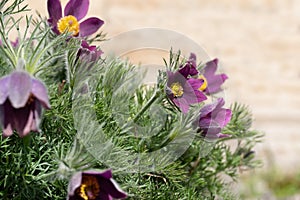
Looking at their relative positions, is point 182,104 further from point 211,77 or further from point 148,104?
point 211,77

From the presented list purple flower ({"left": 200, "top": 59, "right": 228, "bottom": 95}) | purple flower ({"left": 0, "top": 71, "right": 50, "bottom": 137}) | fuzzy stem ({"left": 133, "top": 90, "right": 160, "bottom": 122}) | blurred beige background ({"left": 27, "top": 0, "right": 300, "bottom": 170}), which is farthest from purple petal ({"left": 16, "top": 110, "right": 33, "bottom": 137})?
blurred beige background ({"left": 27, "top": 0, "right": 300, "bottom": 170})

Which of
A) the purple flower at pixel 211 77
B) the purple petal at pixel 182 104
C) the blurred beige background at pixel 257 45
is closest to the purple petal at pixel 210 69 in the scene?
the purple flower at pixel 211 77

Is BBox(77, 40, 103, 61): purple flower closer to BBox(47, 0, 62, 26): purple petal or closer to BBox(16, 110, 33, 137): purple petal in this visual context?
BBox(47, 0, 62, 26): purple petal

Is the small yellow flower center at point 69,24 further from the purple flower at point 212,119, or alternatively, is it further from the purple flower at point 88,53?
the purple flower at point 212,119

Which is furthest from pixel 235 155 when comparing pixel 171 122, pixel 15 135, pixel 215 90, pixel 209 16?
pixel 209 16

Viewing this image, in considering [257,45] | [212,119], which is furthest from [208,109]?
[257,45]

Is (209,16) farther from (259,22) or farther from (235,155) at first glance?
(235,155)
